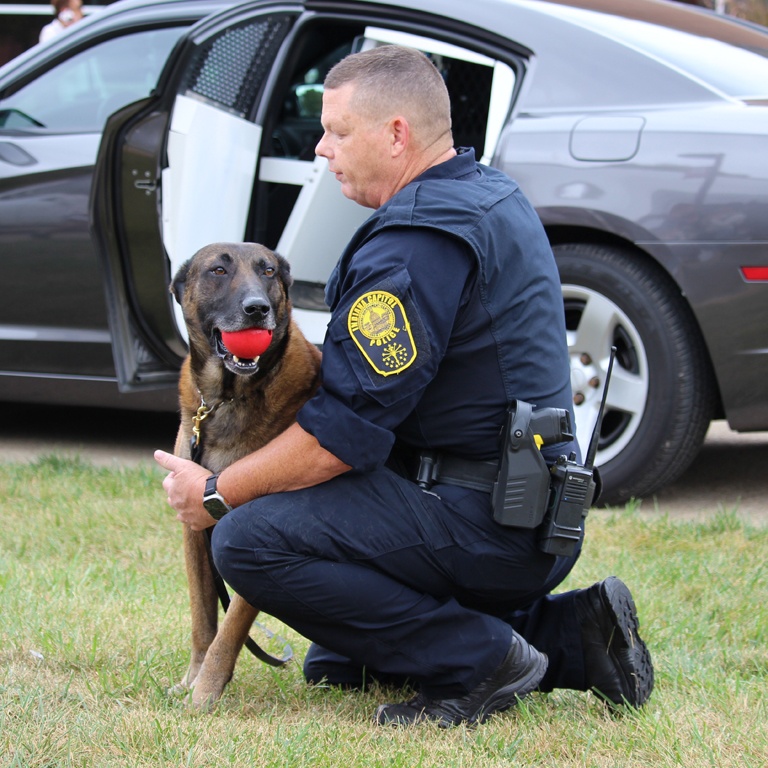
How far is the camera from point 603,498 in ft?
13.7

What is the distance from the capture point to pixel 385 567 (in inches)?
95.0

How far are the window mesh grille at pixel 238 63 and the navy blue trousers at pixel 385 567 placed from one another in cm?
243

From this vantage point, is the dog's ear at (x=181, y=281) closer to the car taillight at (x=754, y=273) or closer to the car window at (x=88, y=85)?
the car taillight at (x=754, y=273)

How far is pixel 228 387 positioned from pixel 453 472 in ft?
2.27

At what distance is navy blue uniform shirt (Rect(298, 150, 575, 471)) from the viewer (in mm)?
2250

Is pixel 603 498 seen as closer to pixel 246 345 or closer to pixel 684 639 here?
pixel 684 639

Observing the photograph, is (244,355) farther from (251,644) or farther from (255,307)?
(251,644)

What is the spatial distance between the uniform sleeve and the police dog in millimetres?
497

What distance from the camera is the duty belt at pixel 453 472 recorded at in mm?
2441

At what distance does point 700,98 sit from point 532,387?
1981 millimetres

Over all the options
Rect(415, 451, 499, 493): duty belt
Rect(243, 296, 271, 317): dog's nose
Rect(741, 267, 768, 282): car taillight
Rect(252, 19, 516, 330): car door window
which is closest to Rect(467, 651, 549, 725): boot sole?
Rect(415, 451, 499, 493): duty belt

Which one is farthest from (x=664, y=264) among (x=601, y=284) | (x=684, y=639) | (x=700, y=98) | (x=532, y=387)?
(x=532, y=387)

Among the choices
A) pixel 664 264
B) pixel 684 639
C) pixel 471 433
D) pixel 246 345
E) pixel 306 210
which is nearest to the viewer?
pixel 471 433

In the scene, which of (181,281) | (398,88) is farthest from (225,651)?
(398,88)
